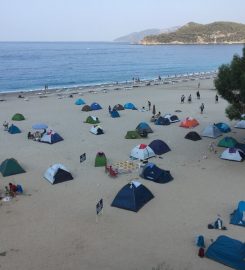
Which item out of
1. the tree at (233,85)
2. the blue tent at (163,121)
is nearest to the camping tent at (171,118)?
the blue tent at (163,121)

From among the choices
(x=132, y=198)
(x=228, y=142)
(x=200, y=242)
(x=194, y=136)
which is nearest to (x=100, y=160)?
(x=132, y=198)

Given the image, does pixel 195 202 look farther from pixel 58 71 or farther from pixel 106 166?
pixel 58 71

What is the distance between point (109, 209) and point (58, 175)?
169 inches

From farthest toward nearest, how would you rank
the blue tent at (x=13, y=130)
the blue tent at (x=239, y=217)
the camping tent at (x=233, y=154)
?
the blue tent at (x=13, y=130) < the camping tent at (x=233, y=154) < the blue tent at (x=239, y=217)

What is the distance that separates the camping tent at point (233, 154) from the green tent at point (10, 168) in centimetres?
1229

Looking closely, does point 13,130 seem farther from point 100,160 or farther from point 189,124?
point 189,124

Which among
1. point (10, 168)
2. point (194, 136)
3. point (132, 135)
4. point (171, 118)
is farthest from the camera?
point (171, 118)

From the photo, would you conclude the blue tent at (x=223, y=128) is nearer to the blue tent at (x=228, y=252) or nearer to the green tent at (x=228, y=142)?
the green tent at (x=228, y=142)

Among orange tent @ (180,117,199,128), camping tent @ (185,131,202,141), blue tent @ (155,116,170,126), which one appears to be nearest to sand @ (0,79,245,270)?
camping tent @ (185,131,202,141)

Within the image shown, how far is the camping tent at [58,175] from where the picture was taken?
1938 cm

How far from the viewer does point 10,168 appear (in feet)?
67.9

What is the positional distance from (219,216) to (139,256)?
4.35 metres

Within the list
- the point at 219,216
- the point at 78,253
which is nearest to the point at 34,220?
the point at 78,253

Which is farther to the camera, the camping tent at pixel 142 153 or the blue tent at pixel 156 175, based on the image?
the camping tent at pixel 142 153
